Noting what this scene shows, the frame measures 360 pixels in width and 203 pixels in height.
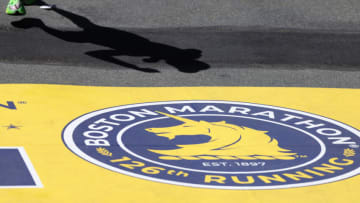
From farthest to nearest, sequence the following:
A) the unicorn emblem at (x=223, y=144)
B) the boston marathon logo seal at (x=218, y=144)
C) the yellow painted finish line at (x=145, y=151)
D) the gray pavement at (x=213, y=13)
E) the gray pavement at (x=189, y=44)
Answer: the gray pavement at (x=213, y=13) < the gray pavement at (x=189, y=44) < the unicorn emblem at (x=223, y=144) < the boston marathon logo seal at (x=218, y=144) < the yellow painted finish line at (x=145, y=151)

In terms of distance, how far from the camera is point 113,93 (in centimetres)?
957

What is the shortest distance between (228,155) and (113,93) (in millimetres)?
2539

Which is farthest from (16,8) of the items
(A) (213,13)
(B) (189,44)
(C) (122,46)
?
(A) (213,13)

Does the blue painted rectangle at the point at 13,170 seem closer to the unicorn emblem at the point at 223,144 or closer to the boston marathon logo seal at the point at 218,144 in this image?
the boston marathon logo seal at the point at 218,144

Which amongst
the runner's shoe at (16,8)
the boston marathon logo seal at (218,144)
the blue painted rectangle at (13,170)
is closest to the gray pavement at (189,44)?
the runner's shoe at (16,8)

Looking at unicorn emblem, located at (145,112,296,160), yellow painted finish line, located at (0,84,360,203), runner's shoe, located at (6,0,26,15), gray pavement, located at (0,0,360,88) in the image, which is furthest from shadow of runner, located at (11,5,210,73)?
unicorn emblem, located at (145,112,296,160)

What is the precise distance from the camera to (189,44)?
12148mm

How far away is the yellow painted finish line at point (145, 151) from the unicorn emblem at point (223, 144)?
0.09ft

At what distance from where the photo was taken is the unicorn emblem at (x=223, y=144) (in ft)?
24.7

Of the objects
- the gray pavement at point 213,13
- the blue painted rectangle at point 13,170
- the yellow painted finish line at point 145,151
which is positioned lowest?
the blue painted rectangle at point 13,170

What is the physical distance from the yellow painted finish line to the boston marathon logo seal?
0.04ft

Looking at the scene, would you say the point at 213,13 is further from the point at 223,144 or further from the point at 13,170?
the point at 13,170

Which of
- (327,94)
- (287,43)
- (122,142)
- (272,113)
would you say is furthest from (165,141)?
(287,43)

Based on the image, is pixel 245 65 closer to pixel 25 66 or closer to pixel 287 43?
pixel 287 43
